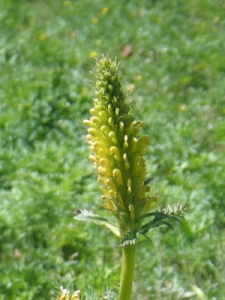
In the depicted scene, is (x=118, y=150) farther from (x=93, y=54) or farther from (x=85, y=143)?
(x=93, y=54)

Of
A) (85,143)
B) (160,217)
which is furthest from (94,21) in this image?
(160,217)

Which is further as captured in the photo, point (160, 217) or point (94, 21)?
point (94, 21)

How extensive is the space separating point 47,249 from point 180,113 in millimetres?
1662

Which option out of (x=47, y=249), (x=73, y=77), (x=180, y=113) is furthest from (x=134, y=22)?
(x=47, y=249)

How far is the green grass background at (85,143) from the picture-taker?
3504mm

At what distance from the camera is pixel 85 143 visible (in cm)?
480

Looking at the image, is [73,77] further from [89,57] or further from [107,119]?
[107,119]

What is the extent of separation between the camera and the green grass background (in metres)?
3.50

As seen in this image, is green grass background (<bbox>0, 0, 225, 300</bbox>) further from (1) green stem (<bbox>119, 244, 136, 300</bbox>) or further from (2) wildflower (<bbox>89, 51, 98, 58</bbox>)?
(1) green stem (<bbox>119, 244, 136, 300</bbox>)

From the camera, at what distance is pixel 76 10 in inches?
282

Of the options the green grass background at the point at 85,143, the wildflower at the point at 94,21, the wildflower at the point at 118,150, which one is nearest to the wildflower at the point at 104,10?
the green grass background at the point at 85,143

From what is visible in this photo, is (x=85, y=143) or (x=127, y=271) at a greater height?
(x=85, y=143)

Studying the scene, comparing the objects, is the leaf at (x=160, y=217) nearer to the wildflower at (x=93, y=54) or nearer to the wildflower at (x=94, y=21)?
the wildflower at (x=93, y=54)

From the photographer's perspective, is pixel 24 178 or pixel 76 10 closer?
pixel 24 178
